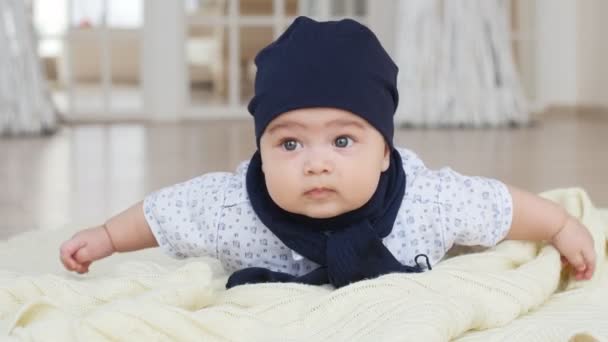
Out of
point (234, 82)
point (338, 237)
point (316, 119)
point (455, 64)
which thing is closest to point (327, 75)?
point (316, 119)

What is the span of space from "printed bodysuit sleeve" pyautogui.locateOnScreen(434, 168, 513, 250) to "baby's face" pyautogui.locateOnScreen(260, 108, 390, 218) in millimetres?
132

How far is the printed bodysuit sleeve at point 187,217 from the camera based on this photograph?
130cm

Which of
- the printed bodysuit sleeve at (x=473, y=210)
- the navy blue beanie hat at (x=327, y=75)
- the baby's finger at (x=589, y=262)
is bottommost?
the baby's finger at (x=589, y=262)

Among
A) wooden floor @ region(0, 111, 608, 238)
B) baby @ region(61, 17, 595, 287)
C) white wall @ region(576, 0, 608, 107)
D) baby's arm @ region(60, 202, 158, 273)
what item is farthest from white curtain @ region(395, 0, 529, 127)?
baby's arm @ region(60, 202, 158, 273)

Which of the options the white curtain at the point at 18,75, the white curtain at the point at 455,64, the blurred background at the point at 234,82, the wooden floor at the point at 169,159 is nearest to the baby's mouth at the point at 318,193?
the wooden floor at the point at 169,159

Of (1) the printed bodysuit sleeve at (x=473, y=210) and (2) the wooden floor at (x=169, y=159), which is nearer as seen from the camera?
(1) the printed bodysuit sleeve at (x=473, y=210)

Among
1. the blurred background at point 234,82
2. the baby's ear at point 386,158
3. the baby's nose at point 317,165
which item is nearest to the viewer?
the baby's nose at point 317,165

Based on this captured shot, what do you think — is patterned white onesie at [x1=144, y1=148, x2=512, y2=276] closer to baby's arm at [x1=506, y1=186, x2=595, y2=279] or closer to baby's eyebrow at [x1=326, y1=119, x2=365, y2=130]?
baby's arm at [x1=506, y1=186, x2=595, y2=279]

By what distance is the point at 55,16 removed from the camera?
15.0 ft

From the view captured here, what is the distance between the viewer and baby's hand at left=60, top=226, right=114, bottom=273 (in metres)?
1.30

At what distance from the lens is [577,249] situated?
1.31 meters

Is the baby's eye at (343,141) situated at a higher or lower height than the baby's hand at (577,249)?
higher

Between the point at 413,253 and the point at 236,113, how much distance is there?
3577 mm

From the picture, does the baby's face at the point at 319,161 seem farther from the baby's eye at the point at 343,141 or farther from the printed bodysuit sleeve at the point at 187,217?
the printed bodysuit sleeve at the point at 187,217
